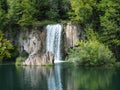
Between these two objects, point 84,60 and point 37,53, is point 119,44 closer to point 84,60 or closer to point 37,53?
point 84,60

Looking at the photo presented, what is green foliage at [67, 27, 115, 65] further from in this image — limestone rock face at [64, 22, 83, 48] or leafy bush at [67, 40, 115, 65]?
limestone rock face at [64, 22, 83, 48]

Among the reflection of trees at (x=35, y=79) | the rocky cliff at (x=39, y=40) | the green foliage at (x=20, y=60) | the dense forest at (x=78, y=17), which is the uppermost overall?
the dense forest at (x=78, y=17)

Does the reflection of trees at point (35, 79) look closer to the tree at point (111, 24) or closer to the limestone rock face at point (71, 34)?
the tree at point (111, 24)

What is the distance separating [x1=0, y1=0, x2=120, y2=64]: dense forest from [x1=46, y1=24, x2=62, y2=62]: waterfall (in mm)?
1621

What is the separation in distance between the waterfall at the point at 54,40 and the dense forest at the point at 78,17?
1621mm

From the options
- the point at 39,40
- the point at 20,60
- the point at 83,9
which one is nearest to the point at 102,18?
the point at 83,9

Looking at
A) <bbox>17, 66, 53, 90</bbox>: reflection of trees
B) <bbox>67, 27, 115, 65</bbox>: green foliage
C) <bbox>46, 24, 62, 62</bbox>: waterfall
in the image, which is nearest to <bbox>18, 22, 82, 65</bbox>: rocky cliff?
<bbox>46, 24, 62, 62</bbox>: waterfall

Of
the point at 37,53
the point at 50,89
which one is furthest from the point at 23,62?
the point at 50,89

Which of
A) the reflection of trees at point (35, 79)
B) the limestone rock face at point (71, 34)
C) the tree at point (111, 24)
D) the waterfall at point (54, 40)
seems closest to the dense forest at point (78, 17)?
the tree at point (111, 24)

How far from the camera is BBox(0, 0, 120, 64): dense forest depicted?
146ft

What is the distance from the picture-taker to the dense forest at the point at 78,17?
4444cm

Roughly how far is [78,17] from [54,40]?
19.5 feet

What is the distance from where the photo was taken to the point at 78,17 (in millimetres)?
47375

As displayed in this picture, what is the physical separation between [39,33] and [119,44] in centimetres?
1376
